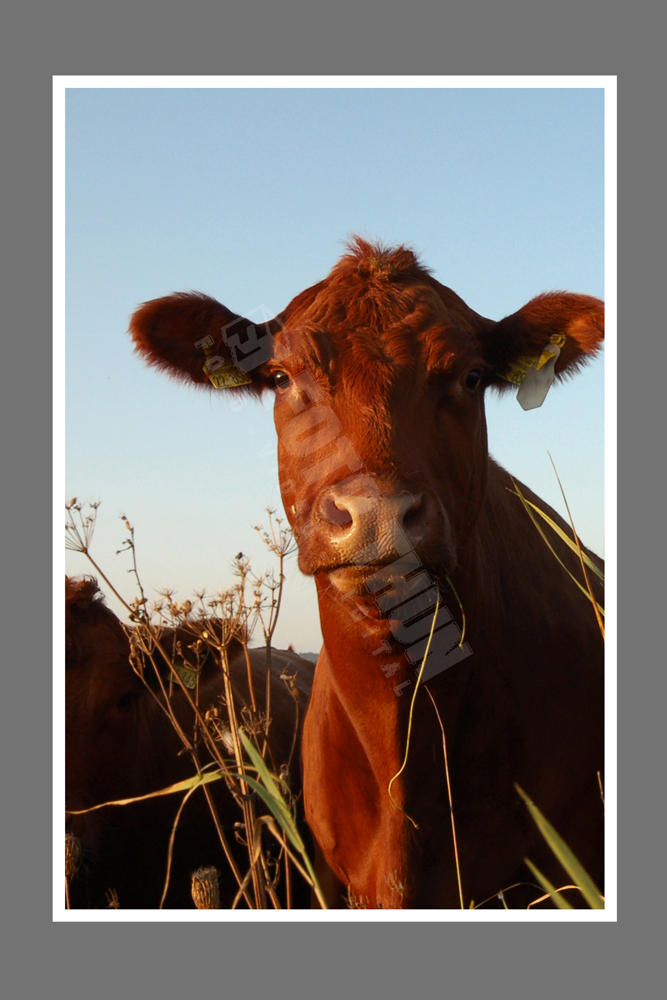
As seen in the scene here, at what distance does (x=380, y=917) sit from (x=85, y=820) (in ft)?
6.53

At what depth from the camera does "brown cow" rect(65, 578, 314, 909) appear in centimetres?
509

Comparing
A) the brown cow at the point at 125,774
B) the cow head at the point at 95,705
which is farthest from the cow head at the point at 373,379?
the cow head at the point at 95,705

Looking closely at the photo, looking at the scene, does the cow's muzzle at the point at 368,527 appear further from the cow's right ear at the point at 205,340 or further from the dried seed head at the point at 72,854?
the dried seed head at the point at 72,854

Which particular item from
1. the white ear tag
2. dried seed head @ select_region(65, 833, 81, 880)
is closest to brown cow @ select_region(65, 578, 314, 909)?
dried seed head @ select_region(65, 833, 81, 880)

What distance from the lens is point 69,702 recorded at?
5277 millimetres

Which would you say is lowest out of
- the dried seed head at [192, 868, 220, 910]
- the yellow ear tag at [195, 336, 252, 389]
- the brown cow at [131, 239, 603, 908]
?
the dried seed head at [192, 868, 220, 910]

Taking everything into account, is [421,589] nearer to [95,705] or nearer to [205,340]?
[205,340]

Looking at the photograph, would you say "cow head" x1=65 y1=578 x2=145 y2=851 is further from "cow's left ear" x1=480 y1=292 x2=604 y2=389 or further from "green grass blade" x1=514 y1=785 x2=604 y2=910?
"cow's left ear" x1=480 y1=292 x2=604 y2=389

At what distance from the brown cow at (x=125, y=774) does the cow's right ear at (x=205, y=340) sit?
147cm

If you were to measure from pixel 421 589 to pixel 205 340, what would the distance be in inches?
65.0

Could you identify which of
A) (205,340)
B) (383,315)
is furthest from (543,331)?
(205,340)

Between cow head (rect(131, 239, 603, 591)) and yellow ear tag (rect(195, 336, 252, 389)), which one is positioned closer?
cow head (rect(131, 239, 603, 591))

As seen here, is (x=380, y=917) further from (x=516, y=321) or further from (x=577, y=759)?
(x=516, y=321)

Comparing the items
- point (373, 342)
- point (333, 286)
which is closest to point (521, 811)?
point (373, 342)
